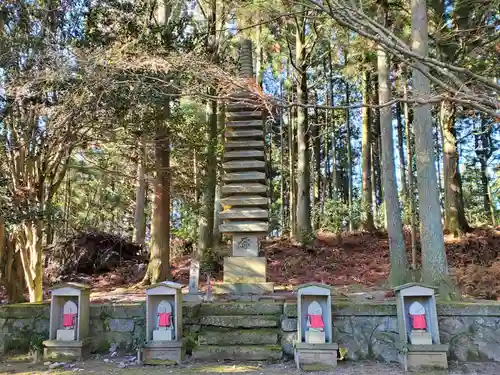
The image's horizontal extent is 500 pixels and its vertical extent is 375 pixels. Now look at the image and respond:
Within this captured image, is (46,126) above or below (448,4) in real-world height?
below

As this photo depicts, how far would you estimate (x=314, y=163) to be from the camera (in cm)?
2464

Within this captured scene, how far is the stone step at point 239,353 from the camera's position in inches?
232

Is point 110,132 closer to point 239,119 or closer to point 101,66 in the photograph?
point 101,66

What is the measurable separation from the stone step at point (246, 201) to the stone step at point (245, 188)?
0.12 m

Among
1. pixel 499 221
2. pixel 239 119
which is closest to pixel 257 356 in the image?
pixel 239 119

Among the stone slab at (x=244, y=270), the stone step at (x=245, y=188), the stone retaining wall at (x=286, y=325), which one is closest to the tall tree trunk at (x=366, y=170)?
the stone step at (x=245, y=188)

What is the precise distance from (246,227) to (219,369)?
3228 millimetres

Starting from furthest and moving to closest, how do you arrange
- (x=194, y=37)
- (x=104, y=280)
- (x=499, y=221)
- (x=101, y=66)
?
(x=499, y=221)
(x=104, y=280)
(x=194, y=37)
(x=101, y=66)

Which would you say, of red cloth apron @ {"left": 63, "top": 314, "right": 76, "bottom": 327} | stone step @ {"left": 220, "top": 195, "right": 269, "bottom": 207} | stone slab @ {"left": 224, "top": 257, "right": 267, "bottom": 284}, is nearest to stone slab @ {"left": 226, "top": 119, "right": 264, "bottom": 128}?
stone step @ {"left": 220, "top": 195, "right": 269, "bottom": 207}

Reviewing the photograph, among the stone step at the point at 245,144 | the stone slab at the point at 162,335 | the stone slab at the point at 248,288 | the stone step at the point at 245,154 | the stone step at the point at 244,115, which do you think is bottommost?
the stone slab at the point at 162,335

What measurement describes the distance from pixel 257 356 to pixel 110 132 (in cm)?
553

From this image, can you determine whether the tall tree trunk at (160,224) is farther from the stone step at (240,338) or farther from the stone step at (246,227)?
the stone step at (240,338)

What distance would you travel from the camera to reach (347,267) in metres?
12.7

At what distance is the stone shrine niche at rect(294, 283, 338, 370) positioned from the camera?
558 cm
